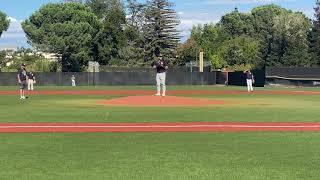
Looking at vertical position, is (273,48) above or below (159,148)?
above

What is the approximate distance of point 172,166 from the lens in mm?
8828

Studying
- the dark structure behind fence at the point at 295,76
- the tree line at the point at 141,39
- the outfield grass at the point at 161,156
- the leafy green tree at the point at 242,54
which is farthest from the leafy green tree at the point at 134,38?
the outfield grass at the point at 161,156

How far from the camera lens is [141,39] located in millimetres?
98625

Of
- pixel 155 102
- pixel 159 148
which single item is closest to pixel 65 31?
pixel 155 102

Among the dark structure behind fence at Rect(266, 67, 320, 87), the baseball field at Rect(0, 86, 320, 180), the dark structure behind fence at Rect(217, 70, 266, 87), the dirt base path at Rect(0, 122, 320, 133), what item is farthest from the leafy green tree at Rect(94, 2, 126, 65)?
the baseball field at Rect(0, 86, 320, 180)

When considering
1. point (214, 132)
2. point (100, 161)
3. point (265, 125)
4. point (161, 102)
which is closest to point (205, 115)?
point (265, 125)

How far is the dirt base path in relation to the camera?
552 inches

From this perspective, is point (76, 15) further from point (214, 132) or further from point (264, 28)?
point (214, 132)

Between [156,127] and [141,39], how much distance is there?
277ft

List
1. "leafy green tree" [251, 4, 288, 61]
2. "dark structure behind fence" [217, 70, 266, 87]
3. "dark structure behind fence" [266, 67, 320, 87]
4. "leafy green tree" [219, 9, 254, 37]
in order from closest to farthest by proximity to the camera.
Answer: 1. "dark structure behind fence" [266, 67, 320, 87]
2. "dark structure behind fence" [217, 70, 266, 87]
3. "leafy green tree" [251, 4, 288, 61]
4. "leafy green tree" [219, 9, 254, 37]

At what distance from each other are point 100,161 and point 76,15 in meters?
86.7

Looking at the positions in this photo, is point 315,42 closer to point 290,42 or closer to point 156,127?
point 290,42

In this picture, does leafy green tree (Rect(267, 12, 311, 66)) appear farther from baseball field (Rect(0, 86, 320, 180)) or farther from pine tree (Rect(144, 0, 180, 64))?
baseball field (Rect(0, 86, 320, 180))

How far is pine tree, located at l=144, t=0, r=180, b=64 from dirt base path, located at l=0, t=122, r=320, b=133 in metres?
80.8
